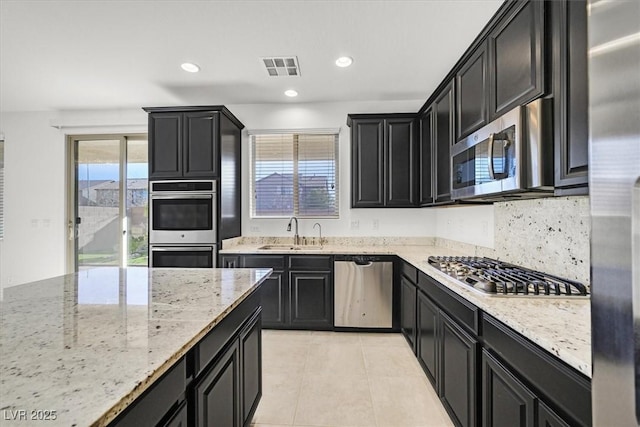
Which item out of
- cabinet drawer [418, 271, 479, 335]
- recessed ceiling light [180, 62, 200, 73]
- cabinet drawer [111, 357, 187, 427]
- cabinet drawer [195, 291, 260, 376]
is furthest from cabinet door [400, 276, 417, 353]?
recessed ceiling light [180, 62, 200, 73]

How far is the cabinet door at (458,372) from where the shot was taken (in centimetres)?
151

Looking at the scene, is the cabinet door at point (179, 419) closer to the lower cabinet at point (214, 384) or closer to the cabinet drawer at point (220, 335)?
the lower cabinet at point (214, 384)

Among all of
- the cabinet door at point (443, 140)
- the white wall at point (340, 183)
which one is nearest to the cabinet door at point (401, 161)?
the white wall at point (340, 183)

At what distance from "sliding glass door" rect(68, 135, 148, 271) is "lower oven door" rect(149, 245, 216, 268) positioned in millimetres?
1155

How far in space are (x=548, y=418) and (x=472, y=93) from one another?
6.23 ft

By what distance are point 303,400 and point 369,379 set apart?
58cm

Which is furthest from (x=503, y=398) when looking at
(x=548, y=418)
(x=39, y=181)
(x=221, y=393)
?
(x=39, y=181)

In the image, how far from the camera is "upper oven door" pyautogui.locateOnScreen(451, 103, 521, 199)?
4.92 feet

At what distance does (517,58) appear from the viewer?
158cm

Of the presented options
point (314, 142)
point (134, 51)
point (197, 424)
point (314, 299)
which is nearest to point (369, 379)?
point (314, 299)

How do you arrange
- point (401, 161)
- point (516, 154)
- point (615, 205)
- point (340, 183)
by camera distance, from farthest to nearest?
point (340, 183), point (401, 161), point (516, 154), point (615, 205)

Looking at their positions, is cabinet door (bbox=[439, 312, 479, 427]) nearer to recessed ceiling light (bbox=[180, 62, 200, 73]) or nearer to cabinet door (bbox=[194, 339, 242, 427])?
cabinet door (bbox=[194, 339, 242, 427])

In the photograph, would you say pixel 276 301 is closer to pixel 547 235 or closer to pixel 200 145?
pixel 200 145

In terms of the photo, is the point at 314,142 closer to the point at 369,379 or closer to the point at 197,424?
the point at 369,379
